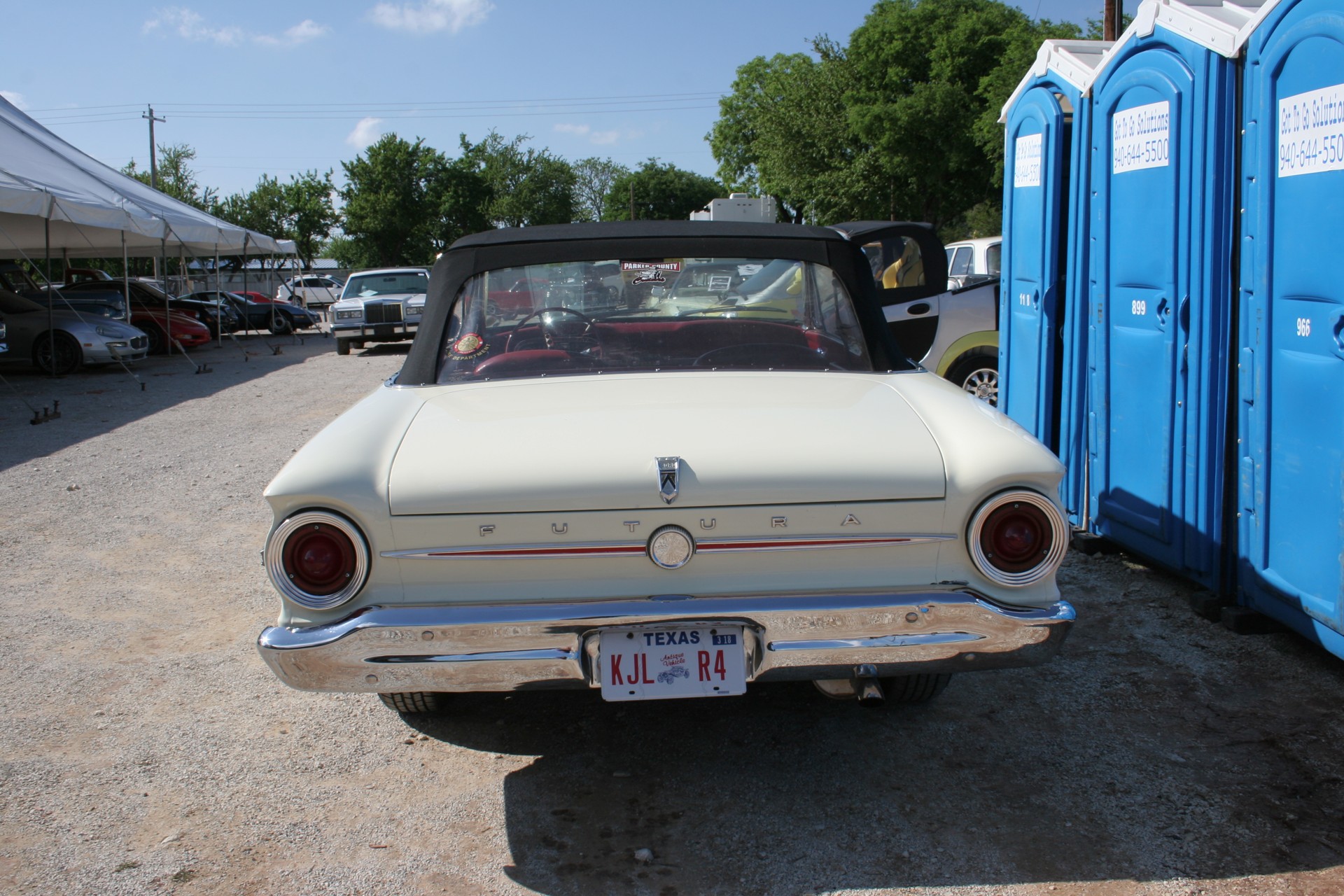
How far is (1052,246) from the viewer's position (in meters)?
5.45

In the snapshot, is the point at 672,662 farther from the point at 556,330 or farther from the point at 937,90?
the point at 937,90

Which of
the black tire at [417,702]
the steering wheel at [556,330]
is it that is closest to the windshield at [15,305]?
the steering wheel at [556,330]

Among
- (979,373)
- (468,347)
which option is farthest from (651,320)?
(979,373)

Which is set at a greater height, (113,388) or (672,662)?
(113,388)

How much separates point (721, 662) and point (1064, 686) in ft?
5.39

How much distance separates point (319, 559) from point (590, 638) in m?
0.70

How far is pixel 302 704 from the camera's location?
366 centimetres

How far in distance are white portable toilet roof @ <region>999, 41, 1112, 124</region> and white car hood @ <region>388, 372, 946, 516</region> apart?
9.70 feet

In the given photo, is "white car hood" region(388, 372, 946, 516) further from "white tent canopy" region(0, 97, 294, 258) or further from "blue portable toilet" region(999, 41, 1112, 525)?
"white tent canopy" region(0, 97, 294, 258)

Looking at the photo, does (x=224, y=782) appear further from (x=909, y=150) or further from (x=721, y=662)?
(x=909, y=150)

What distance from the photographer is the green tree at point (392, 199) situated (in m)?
51.0

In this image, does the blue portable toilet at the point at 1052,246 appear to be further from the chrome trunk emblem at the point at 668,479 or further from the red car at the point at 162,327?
the red car at the point at 162,327

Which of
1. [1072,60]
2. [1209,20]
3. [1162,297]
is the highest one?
[1072,60]

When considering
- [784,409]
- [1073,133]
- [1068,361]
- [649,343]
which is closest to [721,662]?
[784,409]
